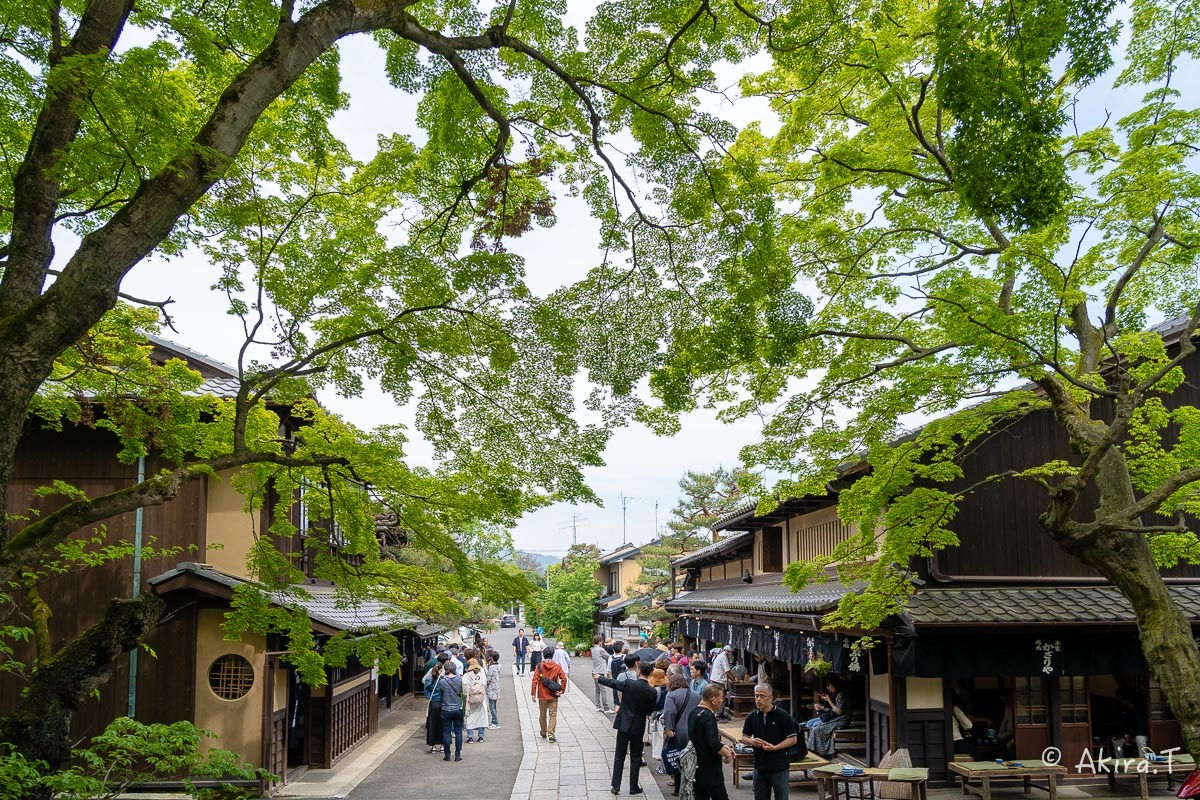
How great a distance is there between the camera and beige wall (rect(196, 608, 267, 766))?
1310cm

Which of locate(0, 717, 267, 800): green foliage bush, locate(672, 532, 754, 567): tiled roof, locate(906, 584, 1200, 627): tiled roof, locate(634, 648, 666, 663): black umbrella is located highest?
locate(672, 532, 754, 567): tiled roof

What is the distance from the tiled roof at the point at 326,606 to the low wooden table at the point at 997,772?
8066mm

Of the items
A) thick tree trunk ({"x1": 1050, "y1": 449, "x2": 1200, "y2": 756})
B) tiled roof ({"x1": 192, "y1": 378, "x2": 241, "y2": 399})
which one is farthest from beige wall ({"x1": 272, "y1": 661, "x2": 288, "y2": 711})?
thick tree trunk ({"x1": 1050, "y1": 449, "x2": 1200, "y2": 756})

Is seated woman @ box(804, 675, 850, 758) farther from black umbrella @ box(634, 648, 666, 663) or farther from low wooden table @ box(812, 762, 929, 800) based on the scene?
black umbrella @ box(634, 648, 666, 663)

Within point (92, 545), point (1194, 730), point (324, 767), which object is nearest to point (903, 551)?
point (1194, 730)

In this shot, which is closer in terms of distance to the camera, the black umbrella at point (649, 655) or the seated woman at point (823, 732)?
the seated woman at point (823, 732)

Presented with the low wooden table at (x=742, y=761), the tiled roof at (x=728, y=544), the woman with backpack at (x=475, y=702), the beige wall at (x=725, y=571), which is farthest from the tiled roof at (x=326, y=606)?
the beige wall at (x=725, y=571)

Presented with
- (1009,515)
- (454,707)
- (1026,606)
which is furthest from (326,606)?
(1009,515)

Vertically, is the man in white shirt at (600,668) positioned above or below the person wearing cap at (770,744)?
below

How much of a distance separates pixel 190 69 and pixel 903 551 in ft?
32.1

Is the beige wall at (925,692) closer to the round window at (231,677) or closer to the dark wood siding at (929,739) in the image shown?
the dark wood siding at (929,739)

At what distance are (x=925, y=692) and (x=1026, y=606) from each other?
2045 mm

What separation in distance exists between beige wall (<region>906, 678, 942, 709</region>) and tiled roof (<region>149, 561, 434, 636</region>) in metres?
7.56

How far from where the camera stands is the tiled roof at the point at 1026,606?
40.7ft
